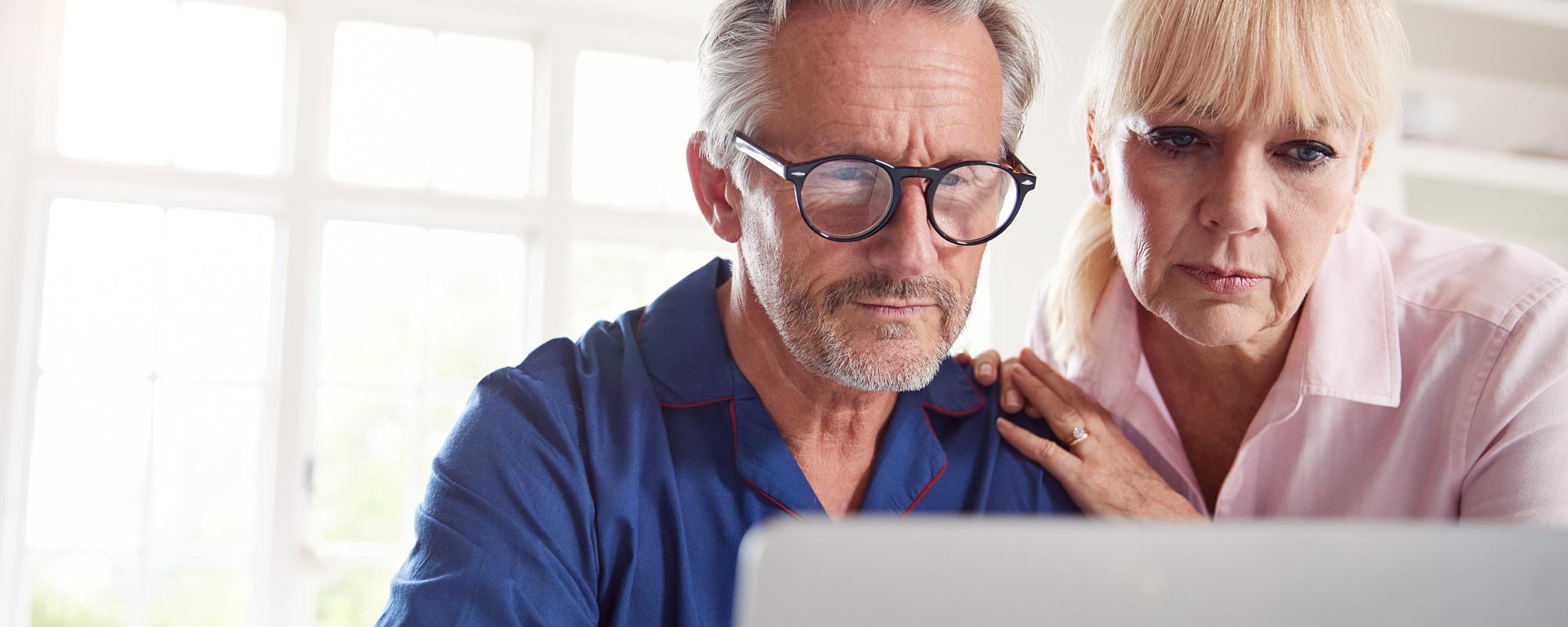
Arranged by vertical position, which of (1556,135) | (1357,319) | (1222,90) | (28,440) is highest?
(1556,135)

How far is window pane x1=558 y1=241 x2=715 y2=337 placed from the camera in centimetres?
389

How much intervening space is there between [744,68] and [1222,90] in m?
0.52

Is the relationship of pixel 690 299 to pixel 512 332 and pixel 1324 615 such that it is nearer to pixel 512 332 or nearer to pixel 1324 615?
pixel 1324 615

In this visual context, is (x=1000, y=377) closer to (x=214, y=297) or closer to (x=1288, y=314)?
(x=1288, y=314)

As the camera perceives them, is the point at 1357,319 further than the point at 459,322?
No

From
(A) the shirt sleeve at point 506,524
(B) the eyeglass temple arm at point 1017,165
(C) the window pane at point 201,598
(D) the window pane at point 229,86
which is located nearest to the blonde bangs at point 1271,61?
(B) the eyeglass temple arm at point 1017,165

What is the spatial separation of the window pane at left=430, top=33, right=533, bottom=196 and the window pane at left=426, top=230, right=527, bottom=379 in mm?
194

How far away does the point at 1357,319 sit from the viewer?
138cm

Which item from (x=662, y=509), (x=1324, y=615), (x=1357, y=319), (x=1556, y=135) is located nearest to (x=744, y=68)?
(x=662, y=509)

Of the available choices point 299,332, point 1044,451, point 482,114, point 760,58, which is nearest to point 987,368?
point 1044,451

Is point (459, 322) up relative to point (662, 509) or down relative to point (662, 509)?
up

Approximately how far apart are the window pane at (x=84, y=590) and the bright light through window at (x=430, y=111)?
1.31 m

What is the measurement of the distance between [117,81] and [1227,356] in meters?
3.33

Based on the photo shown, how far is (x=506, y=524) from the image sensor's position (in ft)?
3.79
